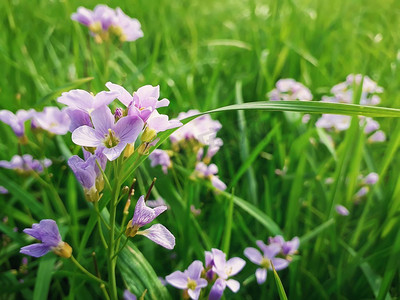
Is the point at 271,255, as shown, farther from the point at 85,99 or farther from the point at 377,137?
the point at 377,137

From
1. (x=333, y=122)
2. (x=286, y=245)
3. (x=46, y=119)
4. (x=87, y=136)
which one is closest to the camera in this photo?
(x=87, y=136)

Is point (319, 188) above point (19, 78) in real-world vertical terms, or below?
below

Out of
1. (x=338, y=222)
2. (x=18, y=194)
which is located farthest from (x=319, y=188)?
(x=18, y=194)

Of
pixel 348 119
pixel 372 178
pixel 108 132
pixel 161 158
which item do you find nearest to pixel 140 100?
pixel 108 132

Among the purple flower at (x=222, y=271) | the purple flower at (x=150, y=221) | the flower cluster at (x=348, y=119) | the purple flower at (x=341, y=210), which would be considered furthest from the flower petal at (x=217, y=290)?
the flower cluster at (x=348, y=119)

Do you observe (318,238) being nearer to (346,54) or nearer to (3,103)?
(3,103)

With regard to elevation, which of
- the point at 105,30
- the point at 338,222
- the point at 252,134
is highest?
the point at 105,30
